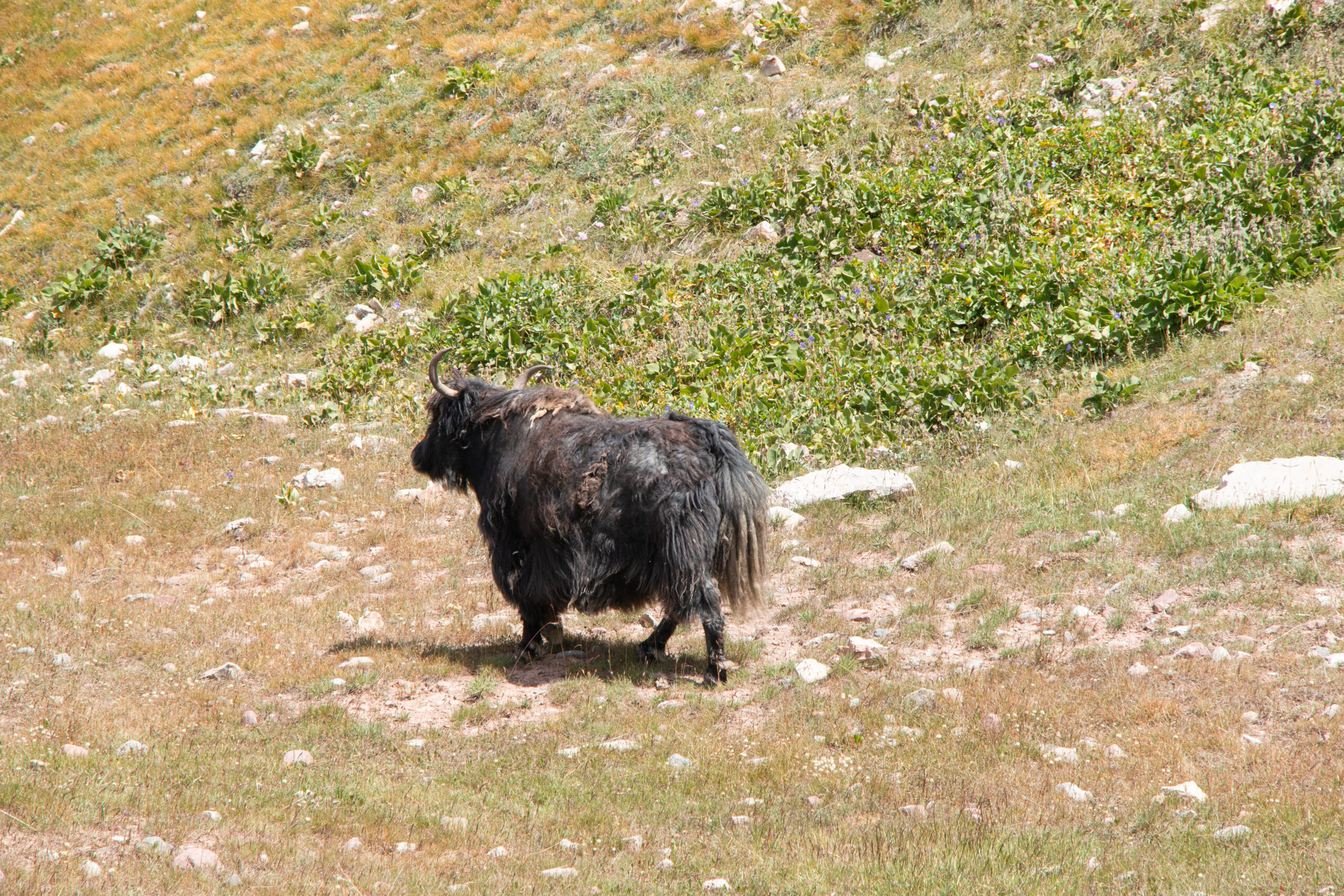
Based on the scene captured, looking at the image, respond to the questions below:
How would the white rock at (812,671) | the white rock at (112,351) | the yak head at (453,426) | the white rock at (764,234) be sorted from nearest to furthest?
1. the white rock at (812,671)
2. the yak head at (453,426)
3. the white rock at (764,234)
4. the white rock at (112,351)

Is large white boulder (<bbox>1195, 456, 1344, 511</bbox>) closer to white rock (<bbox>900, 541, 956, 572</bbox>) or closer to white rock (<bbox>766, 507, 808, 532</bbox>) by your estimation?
white rock (<bbox>900, 541, 956, 572</bbox>)

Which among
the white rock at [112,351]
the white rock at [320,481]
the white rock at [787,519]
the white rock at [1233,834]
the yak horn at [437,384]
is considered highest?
the yak horn at [437,384]

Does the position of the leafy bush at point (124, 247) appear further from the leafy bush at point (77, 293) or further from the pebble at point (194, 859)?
the pebble at point (194, 859)

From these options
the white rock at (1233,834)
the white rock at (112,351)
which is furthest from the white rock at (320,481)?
the white rock at (1233,834)

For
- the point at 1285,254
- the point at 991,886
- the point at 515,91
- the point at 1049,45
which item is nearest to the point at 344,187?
the point at 515,91

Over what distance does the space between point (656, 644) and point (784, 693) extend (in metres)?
1.16

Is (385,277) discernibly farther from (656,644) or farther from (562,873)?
Answer: (562,873)

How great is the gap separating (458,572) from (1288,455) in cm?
663

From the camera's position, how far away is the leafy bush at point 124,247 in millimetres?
18484

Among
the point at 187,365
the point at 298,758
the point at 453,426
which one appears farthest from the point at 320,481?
the point at 298,758

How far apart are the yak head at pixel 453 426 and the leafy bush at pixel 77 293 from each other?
1171 centimetres

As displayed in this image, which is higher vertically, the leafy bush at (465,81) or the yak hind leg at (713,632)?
the leafy bush at (465,81)

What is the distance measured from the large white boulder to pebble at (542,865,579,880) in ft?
18.2

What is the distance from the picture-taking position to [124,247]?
18547 millimetres
